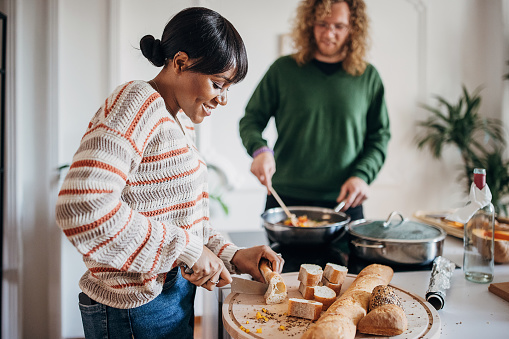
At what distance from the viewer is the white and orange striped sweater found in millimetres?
789

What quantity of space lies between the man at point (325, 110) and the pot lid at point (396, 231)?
53 centimetres

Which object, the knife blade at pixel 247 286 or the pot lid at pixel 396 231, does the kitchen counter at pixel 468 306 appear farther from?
the knife blade at pixel 247 286

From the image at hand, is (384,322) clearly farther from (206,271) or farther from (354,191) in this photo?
(354,191)

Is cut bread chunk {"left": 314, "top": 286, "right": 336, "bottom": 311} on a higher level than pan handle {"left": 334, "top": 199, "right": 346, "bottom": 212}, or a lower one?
lower

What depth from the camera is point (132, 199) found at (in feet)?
3.01

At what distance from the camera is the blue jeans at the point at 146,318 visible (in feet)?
3.22

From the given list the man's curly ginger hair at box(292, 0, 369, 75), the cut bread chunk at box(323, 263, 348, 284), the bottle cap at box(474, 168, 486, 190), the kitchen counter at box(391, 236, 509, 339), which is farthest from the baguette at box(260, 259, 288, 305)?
the man's curly ginger hair at box(292, 0, 369, 75)

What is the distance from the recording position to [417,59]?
12.7 ft

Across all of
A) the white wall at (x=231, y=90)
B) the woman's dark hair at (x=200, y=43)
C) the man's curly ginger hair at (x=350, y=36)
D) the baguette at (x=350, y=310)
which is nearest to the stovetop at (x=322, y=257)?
the baguette at (x=350, y=310)

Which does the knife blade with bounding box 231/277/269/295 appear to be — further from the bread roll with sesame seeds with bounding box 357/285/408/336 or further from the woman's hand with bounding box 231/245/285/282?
the bread roll with sesame seeds with bounding box 357/285/408/336

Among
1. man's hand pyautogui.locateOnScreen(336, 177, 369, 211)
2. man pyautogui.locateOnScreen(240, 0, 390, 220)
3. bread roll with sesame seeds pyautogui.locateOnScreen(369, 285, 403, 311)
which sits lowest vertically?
bread roll with sesame seeds pyautogui.locateOnScreen(369, 285, 403, 311)

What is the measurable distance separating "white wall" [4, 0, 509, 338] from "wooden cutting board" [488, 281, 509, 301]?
241cm

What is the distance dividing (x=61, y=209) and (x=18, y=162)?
2.33 m

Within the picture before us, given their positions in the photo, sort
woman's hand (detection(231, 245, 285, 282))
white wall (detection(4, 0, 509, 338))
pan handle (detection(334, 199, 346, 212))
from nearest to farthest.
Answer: woman's hand (detection(231, 245, 285, 282))
pan handle (detection(334, 199, 346, 212))
white wall (detection(4, 0, 509, 338))
